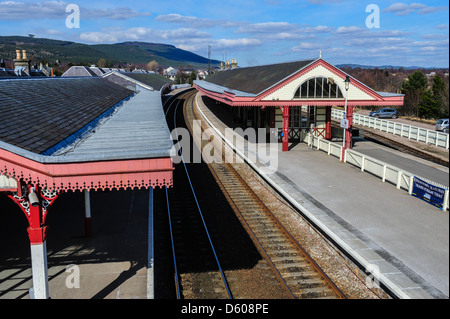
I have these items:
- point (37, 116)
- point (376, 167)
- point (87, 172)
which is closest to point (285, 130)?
point (376, 167)

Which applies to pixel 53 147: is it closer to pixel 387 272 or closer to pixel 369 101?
pixel 387 272

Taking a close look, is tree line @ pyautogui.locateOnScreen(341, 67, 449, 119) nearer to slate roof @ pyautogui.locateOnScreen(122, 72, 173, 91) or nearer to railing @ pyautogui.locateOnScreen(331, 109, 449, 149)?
railing @ pyautogui.locateOnScreen(331, 109, 449, 149)

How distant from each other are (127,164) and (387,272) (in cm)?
640

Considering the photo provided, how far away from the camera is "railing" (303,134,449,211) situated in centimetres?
1423

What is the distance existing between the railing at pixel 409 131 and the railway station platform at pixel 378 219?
6104mm

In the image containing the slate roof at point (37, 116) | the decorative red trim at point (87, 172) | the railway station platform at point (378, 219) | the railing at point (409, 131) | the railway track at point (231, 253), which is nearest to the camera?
the decorative red trim at point (87, 172)

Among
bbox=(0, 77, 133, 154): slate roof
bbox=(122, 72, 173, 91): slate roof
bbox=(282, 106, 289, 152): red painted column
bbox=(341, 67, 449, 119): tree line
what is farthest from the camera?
bbox=(122, 72, 173, 91): slate roof

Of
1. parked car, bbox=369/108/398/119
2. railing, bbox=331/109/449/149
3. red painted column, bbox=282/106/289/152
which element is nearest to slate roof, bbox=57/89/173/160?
red painted column, bbox=282/106/289/152

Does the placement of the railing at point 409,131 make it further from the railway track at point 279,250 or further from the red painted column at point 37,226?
the red painted column at point 37,226

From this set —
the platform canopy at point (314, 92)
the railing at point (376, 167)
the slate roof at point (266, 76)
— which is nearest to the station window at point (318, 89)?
the platform canopy at point (314, 92)

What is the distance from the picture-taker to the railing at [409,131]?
25922 millimetres

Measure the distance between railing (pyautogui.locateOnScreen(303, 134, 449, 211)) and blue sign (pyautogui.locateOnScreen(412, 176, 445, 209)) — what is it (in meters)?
0.13

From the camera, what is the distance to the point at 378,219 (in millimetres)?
11922

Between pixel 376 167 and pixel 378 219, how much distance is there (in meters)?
5.69
